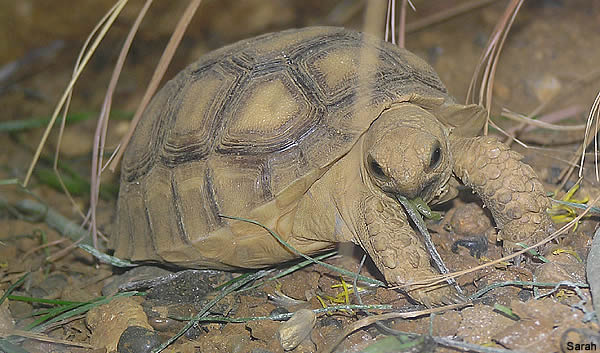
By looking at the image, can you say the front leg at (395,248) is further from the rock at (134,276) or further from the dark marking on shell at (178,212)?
the rock at (134,276)

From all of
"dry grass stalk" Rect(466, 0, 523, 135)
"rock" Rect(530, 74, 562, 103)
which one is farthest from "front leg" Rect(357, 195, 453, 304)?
"rock" Rect(530, 74, 562, 103)

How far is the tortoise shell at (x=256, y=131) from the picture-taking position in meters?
2.68

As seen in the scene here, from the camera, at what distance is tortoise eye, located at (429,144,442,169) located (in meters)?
2.48

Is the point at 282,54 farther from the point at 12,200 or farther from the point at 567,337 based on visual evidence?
the point at 12,200

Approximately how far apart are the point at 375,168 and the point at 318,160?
256 mm

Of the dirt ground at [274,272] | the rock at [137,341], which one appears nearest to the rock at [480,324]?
the dirt ground at [274,272]

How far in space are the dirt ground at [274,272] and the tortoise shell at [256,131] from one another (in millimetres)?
316

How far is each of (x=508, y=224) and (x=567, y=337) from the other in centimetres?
75

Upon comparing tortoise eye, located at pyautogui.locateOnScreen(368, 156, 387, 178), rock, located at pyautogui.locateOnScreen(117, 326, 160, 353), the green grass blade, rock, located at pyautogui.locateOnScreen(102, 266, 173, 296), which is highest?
tortoise eye, located at pyautogui.locateOnScreen(368, 156, 387, 178)

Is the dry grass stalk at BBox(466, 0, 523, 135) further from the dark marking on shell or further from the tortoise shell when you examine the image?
the dark marking on shell

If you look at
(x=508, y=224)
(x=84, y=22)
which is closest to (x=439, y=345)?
(x=508, y=224)

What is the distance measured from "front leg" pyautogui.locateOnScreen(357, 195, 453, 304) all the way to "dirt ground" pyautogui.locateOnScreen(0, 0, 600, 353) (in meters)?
0.12

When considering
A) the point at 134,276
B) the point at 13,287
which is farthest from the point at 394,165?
the point at 13,287

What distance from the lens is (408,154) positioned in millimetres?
2432
